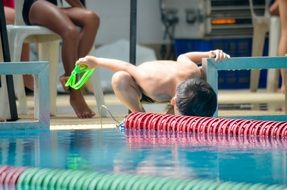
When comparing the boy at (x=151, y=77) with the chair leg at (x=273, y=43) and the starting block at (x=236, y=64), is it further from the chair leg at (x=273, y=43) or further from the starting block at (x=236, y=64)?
the chair leg at (x=273, y=43)

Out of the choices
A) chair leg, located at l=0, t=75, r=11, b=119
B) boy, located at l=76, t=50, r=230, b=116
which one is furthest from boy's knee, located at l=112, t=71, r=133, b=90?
chair leg, located at l=0, t=75, r=11, b=119

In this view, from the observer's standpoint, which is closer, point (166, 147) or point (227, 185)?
point (227, 185)

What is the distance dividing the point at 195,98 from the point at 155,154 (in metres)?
1.14

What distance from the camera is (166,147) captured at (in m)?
4.73

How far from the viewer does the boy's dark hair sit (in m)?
5.48

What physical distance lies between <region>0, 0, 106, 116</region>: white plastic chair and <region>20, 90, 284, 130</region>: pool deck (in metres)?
0.13

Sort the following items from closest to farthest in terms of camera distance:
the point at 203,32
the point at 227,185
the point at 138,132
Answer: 1. the point at 227,185
2. the point at 138,132
3. the point at 203,32

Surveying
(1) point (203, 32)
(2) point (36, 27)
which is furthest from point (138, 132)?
(1) point (203, 32)

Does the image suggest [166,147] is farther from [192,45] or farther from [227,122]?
[192,45]

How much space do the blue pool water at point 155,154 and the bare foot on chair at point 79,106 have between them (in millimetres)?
1592

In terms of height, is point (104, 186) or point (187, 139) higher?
point (104, 186)

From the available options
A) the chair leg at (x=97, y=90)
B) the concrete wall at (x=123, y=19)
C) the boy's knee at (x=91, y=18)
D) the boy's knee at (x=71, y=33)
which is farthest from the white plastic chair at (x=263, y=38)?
the boy's knee at (x=71, y=33)

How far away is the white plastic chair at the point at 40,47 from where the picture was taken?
7.41 m

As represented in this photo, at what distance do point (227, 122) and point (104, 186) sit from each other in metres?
1.93
